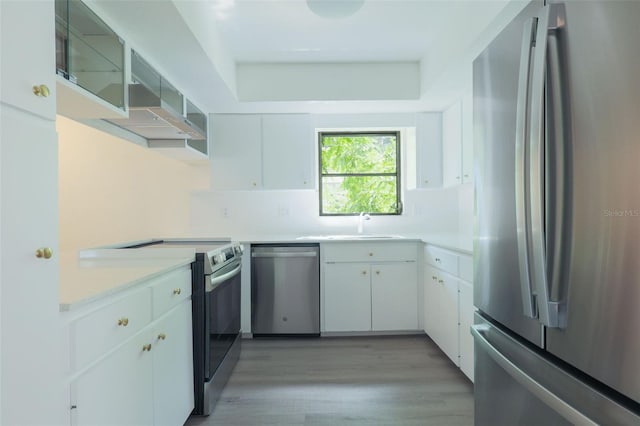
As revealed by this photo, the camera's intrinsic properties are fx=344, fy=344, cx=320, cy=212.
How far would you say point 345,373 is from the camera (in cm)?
238

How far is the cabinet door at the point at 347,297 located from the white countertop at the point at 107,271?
1.45m

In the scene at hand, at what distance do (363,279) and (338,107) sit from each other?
1.55m

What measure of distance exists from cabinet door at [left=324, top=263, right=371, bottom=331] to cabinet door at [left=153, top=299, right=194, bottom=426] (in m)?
1.43

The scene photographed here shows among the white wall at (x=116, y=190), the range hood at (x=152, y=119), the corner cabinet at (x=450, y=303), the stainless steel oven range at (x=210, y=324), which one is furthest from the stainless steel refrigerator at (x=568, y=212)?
the white wall at (x=116, y=190)

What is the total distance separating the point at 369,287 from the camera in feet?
9.98

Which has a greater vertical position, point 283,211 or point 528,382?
point 283,211

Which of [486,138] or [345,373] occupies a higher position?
[486,138]

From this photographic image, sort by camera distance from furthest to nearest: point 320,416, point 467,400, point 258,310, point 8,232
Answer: point 258,310 < point 467,400 < point 320,416 < point 8,232

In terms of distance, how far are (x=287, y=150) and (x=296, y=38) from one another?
1.04 m

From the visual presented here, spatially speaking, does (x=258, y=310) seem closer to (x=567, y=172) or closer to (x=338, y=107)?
(x=338, y=107)

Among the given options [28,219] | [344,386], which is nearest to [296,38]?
[28,219]

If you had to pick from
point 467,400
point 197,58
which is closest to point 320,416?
point 467,400

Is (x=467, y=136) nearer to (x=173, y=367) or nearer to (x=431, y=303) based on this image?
(x=431, y=303)

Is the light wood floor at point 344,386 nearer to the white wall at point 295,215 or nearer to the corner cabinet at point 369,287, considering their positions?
the corner cabinet at point 369,287
